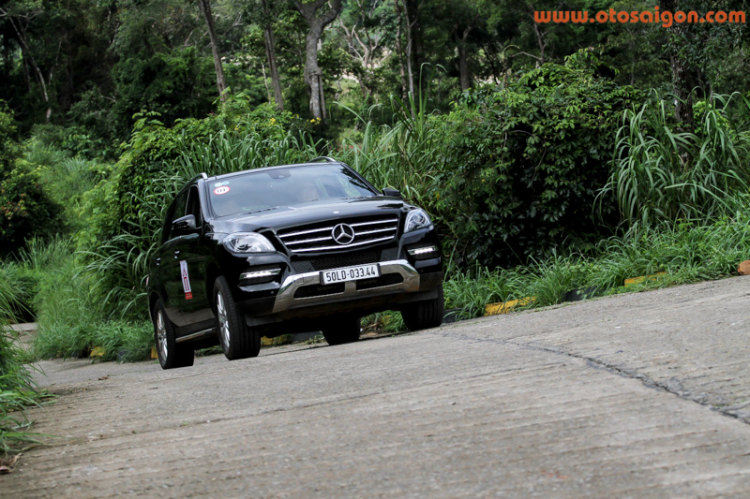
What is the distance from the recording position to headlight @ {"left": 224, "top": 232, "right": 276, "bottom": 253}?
774cm

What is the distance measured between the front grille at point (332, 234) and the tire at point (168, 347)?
239 cm

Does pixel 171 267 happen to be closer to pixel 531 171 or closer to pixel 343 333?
pixel 343 333

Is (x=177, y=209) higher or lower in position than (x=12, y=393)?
lower

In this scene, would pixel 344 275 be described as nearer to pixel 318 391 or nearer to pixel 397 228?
pixel 397 228

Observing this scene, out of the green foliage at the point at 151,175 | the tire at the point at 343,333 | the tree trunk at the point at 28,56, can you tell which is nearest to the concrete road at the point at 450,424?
the tire at the point at 343,333

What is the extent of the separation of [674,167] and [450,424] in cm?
764

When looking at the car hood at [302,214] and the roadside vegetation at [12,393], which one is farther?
the car hood at [302,214]

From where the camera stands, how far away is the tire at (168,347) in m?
9.68

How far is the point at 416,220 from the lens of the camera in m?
8.44

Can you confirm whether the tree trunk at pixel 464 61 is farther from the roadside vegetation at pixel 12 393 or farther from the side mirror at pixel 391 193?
the roadside vegetation at pixel 12 393

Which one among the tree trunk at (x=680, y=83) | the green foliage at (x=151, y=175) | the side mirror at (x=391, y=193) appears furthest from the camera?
the green foliage at (x=151, y=175)

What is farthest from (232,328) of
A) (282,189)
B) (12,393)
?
(12,393)

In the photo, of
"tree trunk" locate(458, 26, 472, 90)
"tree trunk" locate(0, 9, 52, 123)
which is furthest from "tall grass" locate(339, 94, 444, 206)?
"tree trunk" locate(0, 9, 52, 123)

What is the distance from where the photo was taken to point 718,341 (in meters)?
5.30
